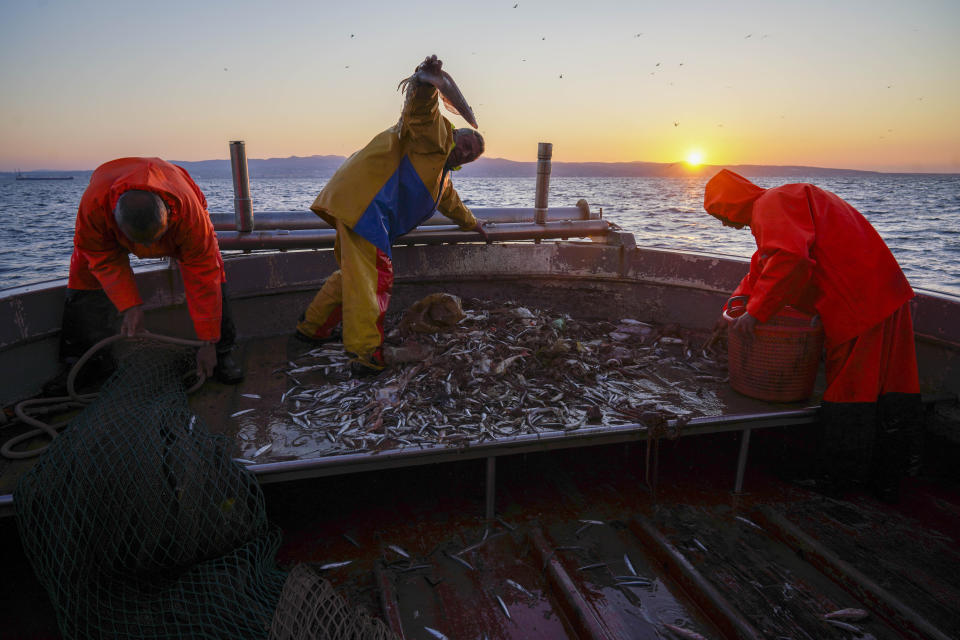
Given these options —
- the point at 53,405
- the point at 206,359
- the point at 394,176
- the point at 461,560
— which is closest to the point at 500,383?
the point at 461,560

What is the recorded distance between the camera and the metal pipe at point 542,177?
7.58 m

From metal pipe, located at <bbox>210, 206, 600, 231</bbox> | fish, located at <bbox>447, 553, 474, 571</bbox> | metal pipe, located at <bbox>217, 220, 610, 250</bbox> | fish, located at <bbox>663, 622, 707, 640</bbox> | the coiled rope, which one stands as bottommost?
fish, located at <bbox>447, 553, 474, 571</bbox>

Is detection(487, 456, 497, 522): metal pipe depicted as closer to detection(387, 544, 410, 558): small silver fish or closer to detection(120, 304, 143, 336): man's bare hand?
detection(387, 544, 410, 558): small silver fish

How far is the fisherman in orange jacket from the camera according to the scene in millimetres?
4035

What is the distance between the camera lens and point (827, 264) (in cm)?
415

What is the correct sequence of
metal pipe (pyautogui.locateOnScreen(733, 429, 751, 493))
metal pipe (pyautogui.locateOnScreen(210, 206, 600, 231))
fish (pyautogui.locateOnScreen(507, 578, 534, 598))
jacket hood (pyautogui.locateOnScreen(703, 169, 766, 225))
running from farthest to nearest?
1. metal pipe (pyautogui.locateOnScreen(210, 206, 600, 231))
2. jacket hood (pyautogui.locateOnScreen(703, 169, 766, 225))
3. metal pipe (pyautogui.locateOnScreen(733, 429, 751, 493))
4. fish (pyautogui.locateOnScreen(507, 578, 534, 598))

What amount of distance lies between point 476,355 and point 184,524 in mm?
3013

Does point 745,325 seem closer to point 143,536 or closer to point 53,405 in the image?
point 143,536

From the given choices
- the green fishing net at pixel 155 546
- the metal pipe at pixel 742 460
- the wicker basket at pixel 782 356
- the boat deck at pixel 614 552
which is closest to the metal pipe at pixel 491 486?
the boat deck at pixel 614 552

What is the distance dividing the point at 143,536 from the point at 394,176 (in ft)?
11.7

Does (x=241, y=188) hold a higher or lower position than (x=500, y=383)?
higher

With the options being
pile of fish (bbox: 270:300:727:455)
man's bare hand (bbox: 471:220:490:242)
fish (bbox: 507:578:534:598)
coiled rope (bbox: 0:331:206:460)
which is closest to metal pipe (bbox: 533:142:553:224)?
man's bare hand (bbox: 471:220:490:242)

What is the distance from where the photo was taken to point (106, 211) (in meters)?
4.14

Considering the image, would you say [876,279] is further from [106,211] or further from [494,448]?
[106,211]
